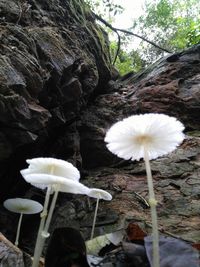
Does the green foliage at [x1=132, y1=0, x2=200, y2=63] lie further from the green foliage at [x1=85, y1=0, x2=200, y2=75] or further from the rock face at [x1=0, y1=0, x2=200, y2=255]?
the rock face at [x1=0, y1=0, x2=200, y2=255]

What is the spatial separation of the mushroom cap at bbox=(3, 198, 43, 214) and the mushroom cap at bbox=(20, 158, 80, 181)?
91 centimetres

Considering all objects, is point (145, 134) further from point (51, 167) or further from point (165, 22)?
point (165, 22)

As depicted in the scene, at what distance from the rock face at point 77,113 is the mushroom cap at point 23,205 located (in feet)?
1.47

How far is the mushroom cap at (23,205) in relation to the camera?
304 cm

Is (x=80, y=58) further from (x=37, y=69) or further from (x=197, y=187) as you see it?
(x=197, y=187)

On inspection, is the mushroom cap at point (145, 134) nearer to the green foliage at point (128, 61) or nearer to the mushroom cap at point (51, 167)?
the mushroom cap at point (51, 167)

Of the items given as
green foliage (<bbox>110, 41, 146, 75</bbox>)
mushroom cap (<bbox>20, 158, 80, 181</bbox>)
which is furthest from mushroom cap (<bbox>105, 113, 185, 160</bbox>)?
Answer: green foliage (<bbox>110, 41, 146, 75</bbox>)

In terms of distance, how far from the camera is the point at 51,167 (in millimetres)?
2217

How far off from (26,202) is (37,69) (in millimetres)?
1523

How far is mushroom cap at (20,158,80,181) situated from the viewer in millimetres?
2170

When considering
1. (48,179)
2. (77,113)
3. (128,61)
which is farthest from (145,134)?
(128,61)

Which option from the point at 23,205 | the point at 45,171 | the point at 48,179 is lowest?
the point at 23,205

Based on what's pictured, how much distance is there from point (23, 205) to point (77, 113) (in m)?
2.04

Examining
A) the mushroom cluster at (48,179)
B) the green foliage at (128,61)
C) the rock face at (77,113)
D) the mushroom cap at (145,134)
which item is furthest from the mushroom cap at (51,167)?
the green foliage at (128,61)
